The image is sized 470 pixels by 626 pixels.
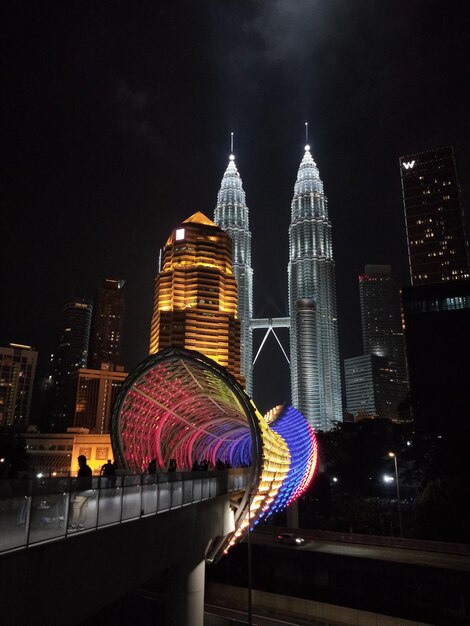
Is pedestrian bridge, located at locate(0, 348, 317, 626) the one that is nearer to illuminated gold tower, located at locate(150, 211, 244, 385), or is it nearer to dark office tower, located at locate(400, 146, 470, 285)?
illuminated gold tower, located at locate(150, 211, 244, 385)

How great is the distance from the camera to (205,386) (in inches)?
1145

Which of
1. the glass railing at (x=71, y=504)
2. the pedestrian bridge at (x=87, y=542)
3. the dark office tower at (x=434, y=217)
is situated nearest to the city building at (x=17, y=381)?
the dark office tower at (x=434, y=217)

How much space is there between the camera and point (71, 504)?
8.44 meters

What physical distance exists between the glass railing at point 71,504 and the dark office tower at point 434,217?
164 meters

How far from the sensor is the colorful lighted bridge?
2144 centimetres

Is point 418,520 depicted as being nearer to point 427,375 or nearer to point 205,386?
point 205,386

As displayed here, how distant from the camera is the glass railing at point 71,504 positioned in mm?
7059

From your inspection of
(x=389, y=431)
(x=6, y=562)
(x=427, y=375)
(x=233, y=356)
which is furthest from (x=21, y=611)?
(x=233, y=356)

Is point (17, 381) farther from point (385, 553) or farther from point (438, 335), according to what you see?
point (385, 553)

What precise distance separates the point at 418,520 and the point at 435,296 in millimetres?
54491

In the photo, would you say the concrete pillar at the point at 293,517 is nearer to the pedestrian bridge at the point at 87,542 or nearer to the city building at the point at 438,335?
the pedestrian bridge at the point at 87,542

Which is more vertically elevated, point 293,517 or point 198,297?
point 198,297

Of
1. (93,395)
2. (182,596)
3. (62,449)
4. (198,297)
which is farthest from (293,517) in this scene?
(93,395)

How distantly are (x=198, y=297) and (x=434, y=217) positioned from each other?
320 feet
